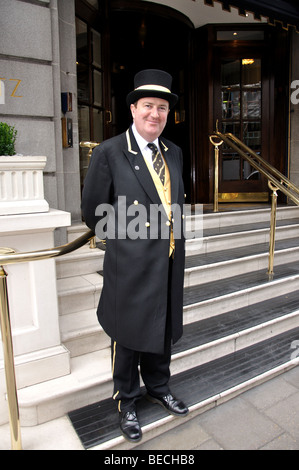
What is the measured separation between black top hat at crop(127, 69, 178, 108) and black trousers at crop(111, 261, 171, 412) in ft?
3.56

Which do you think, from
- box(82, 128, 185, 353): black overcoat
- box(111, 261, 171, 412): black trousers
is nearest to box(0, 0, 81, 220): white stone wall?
box(82, 128, 185, 353): black overcoat

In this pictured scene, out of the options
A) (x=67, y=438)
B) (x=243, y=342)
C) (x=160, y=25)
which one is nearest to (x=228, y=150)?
(x=160, y=25)

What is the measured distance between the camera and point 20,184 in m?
2.05

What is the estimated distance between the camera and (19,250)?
201cm

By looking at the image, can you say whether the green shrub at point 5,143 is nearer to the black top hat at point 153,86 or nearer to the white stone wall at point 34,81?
the black top hat at point 153,86

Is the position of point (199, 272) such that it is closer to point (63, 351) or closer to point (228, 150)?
point (63, 351)

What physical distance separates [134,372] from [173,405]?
349 mm

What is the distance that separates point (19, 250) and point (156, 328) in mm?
874

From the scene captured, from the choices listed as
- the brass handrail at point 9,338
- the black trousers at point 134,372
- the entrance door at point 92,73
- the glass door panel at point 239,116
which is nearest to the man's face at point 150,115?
the brass handrail at point 9,338

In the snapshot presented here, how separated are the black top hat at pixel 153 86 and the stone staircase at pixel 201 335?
1.53m

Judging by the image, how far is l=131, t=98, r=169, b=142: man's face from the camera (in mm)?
1743

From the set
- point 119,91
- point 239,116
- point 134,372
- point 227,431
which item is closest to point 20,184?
point 134,372

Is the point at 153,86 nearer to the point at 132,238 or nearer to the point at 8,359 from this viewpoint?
the point at 132,238

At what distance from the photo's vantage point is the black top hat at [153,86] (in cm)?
171
